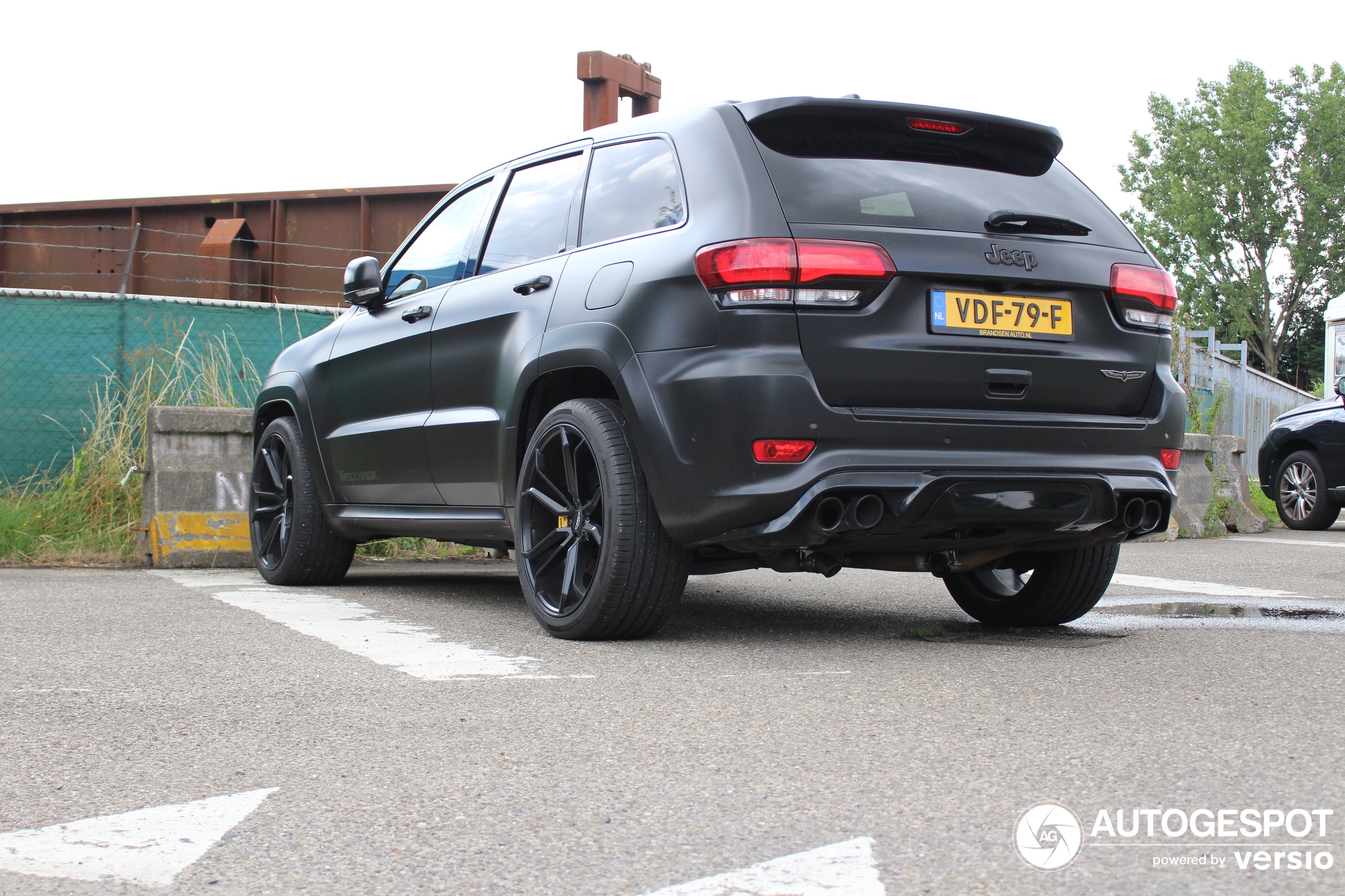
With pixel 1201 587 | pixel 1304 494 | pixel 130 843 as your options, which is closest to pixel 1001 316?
pixel 130 843

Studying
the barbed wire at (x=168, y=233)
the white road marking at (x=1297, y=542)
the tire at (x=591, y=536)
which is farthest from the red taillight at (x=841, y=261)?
the barbed wire at (x=168, y=233)

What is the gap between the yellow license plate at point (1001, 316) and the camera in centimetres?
386

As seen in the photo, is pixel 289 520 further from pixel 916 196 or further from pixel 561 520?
pixel 916 196

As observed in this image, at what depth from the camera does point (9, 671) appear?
372 cm

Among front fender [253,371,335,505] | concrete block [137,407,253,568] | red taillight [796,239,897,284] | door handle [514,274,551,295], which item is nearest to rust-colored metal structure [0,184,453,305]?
concrete block [137,407,253,568]

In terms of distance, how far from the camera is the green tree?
3900 centimetres

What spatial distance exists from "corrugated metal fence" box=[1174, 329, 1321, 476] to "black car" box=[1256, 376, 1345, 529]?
28.2 inches

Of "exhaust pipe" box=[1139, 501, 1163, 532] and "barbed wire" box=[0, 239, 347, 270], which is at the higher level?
"barbed wire" box=[0, 239, 347, 270]

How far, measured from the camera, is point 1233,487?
37.8ft

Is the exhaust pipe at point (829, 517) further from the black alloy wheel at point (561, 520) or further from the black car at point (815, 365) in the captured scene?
the black alloy wheel at point (561, 520)

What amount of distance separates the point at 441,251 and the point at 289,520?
1.68 metres

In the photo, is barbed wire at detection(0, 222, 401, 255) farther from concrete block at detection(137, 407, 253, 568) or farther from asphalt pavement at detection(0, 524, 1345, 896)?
asphalt pavement at detection(0, 524, 1345, 896)

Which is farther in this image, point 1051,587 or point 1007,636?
point 1051,587

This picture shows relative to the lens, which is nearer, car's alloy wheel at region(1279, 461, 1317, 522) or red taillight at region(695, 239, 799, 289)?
red taillight at region(695, 239, 799, 289)
